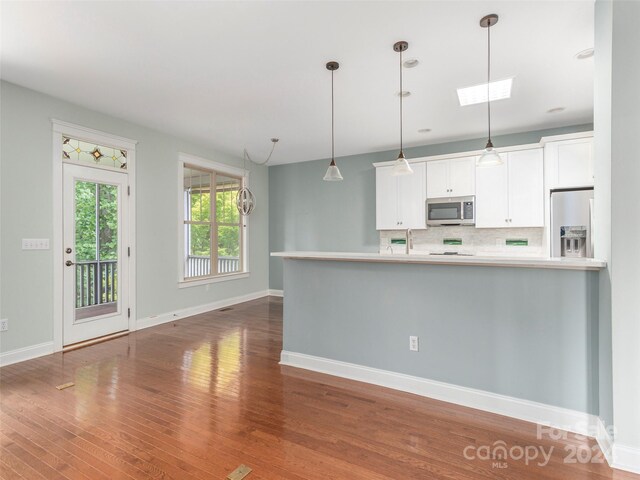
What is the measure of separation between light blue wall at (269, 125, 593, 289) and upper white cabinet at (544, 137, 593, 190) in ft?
3.62

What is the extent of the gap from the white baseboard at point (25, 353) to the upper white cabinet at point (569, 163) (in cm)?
641

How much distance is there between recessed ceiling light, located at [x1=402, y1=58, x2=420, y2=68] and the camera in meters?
2.90

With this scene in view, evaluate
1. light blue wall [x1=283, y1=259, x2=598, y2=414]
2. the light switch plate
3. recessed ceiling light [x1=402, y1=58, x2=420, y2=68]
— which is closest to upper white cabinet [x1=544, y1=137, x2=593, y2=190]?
recessed ceiling light [x1=402, y1=58, x2=420, y2=68]

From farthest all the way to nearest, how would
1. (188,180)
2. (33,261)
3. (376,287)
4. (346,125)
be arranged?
(188,180) → (346,125) → (33,261) → (376,287)

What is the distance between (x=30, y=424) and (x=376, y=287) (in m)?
2.72

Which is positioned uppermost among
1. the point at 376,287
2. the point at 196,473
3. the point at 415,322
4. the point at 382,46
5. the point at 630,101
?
the point at 382,46

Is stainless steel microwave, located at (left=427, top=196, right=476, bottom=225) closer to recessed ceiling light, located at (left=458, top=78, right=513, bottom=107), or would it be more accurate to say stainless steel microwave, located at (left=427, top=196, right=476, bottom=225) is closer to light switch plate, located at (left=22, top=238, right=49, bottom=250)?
recessed ceiling light, located at (left=458, top=78, right=513, bottom=107)

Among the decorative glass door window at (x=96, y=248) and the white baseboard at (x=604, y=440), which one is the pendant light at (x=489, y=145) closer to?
the white baseboard at (x=604, y=440)

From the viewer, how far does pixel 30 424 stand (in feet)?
7.42

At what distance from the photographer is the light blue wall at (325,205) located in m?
5.98

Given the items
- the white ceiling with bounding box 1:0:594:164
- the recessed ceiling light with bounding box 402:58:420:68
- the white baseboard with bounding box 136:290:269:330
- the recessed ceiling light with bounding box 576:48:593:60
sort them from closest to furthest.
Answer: the white ceiling with bounding box 1:0:594:164
the recessed ceiling light with bounding box 576:48:593:60
the recessed ceiling light with bounding box 402:58:420:68
the white baseboard with bounding box 136:290:269:330

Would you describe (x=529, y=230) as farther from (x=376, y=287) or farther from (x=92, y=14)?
(x=92, y=14)

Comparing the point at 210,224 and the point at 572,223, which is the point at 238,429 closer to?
the point at 210,224

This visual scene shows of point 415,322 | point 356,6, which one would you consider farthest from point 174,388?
point 356,6
